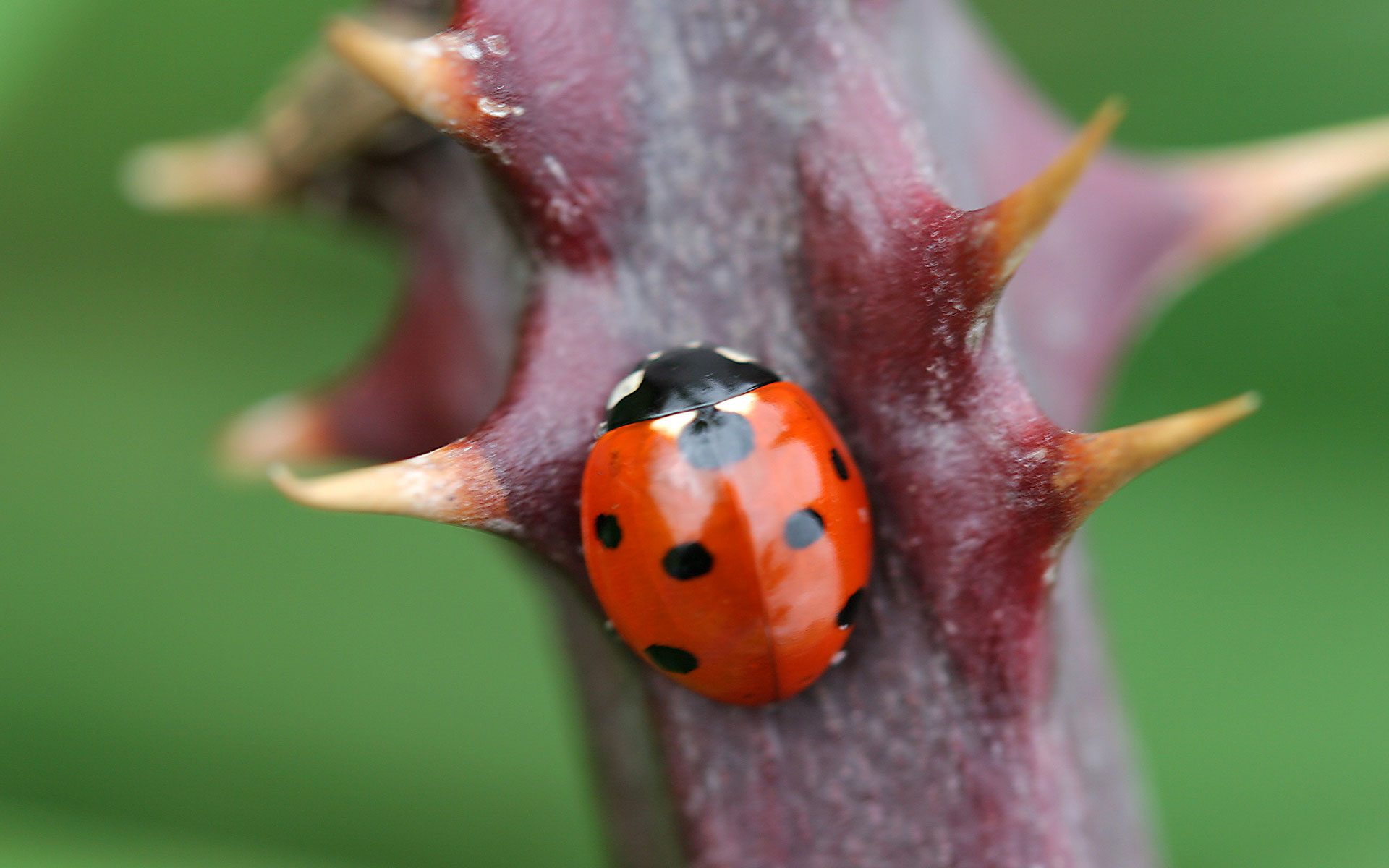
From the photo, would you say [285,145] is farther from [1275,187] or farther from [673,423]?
[1275,187]

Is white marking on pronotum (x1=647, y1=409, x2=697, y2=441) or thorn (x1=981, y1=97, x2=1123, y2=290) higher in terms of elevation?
thorn (x1=981, y1=97, x2=1123, y2=290)

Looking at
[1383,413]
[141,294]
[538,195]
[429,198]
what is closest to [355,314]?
[141,294]

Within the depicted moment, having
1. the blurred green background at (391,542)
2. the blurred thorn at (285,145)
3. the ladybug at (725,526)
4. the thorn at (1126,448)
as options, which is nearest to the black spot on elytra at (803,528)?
the ladybug at (725,526)

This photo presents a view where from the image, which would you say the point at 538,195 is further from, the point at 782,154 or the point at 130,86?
the point at 130,86

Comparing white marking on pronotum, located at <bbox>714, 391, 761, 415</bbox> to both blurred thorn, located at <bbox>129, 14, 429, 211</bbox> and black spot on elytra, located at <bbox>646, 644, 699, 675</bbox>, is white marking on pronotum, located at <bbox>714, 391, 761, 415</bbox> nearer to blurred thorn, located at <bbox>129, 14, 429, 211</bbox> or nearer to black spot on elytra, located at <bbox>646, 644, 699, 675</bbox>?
black spot on elytra, located at <bbox>646, 644, 699, 675</bbox>

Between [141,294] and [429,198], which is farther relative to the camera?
[141,294]

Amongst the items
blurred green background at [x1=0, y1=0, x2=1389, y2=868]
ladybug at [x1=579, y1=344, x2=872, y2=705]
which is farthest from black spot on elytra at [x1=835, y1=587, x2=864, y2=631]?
blurred green background at [x1=0, y1=0, x2=1389, y2=868]

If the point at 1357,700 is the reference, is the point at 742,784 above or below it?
above

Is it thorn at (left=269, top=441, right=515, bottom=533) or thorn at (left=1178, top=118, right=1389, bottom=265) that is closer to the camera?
thorn at (left=269, top=441, right=515, bottom=533)
